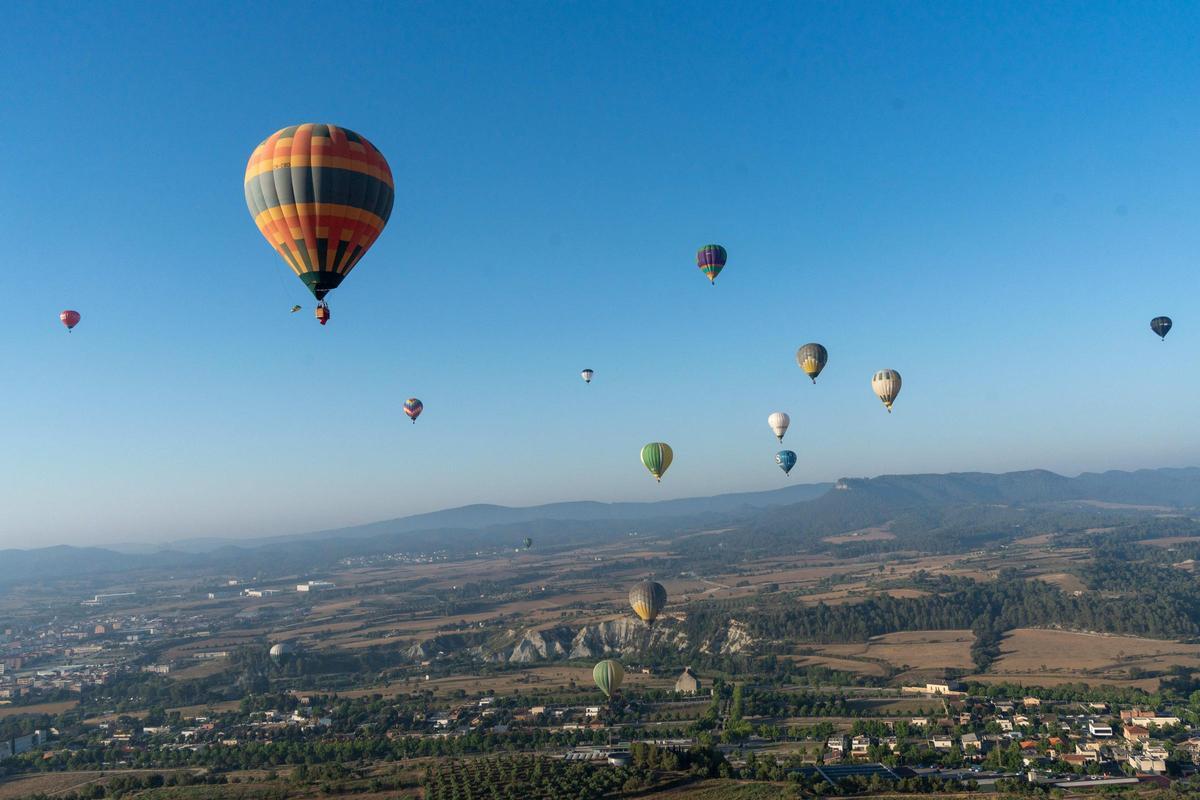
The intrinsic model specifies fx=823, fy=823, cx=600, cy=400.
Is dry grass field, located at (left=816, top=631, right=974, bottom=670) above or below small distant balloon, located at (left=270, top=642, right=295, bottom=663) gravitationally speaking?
below

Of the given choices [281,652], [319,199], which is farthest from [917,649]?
[319,199]

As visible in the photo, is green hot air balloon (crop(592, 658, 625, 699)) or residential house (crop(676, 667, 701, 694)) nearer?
green hot air balloon (crop(592, 658, 625, 699))

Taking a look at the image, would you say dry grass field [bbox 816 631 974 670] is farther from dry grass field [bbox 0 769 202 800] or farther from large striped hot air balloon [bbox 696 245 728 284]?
dry grass field [bbox 0 769 202 800]

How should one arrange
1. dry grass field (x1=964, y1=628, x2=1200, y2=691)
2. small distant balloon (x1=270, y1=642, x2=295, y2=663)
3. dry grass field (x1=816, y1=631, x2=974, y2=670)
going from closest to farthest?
dry grass field (x1=964, y1=628, x2=1200, y2=691)
dry grass field (x1=816, y1=631, x2=974, y2=670)
small distant balloon (x1=270, y1=642, x2=295, y2=663)

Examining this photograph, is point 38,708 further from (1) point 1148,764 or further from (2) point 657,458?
(1) point 1148,764

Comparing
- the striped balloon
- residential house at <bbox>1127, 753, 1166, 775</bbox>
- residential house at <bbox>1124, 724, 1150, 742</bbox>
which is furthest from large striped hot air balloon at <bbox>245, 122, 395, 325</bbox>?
residential house at <bbox>1124, 724, 1150, 742</bbox>

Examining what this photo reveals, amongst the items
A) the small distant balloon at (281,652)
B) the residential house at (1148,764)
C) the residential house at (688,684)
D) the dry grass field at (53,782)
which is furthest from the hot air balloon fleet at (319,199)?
the small distant balloon at (281,652)
